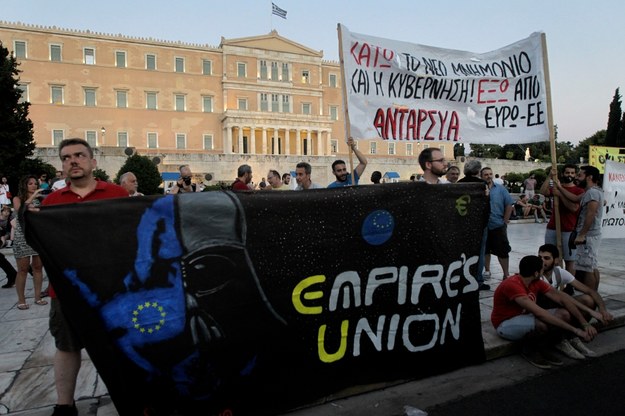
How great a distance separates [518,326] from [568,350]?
20.2 inches

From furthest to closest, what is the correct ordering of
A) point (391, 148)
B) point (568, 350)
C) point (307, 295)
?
1. point (391, 148)
2. point (568, 350)
3. point (307, 295)

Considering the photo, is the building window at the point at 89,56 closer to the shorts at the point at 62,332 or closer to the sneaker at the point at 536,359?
the shorts at the point at 62,332

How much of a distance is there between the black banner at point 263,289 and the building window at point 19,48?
5545 centimetres

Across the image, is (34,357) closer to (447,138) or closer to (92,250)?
(92,250)

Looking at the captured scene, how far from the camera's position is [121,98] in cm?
5028

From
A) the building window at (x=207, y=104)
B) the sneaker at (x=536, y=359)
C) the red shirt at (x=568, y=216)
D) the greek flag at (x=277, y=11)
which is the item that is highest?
the greek flag at (x=277, y=11)

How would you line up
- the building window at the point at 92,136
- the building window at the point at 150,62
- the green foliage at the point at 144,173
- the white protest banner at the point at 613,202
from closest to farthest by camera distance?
the white protest banner at the point at 613,202, the green foliage at the point at 144,173, the building window at the point at 92,136, the building window at the point at 150,62

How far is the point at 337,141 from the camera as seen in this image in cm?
6131

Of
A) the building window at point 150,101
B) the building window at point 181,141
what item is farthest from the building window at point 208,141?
the building window at point 150,101

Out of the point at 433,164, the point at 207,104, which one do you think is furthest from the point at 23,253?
the point at 207,104

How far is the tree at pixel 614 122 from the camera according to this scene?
3784cm

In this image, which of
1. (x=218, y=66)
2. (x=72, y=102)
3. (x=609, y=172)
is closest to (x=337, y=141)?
(x=218, y=66)

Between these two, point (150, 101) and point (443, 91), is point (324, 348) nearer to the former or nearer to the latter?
point (443, 91)

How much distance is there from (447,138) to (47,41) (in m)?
55.2
